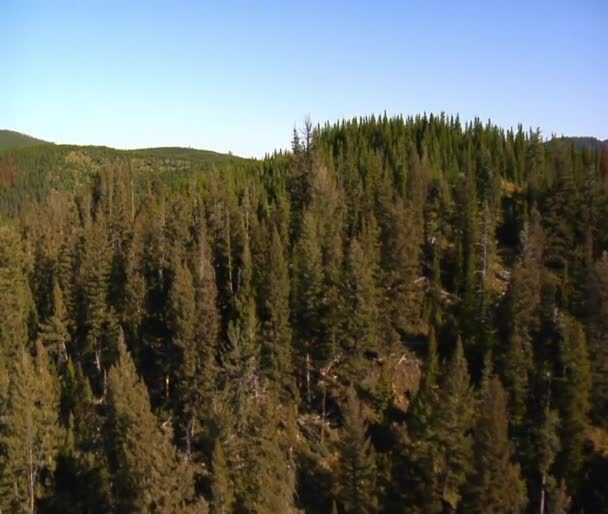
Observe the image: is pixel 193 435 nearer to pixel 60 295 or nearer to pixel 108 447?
pixel 108 447

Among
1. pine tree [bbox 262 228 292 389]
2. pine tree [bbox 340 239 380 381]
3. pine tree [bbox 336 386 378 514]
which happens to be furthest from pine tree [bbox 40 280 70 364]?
pine tree [bbox 336 386 378 514]

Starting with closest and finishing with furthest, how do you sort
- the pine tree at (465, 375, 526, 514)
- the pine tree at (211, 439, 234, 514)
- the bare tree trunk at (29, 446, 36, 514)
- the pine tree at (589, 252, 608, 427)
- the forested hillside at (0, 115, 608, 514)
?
the pine tree at (211, 439, 234, 514) → the pine tree at (465, 375, 526, 514) → the forested hillside at (0, 115, 608, 514) → the bare tree trunk at (29, 446, 36, 514) → the pine tree at (589, 252, 608, 427)

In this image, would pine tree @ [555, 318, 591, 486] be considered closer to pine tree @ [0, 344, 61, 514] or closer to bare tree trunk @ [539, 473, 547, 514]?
bare tree trunk @ [539, 473, 547, 514]

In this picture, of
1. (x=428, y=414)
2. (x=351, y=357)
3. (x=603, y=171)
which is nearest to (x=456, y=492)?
(x=428, y=414)

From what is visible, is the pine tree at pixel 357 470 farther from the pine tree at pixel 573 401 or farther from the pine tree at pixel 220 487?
the pine tree at pixel 573 401

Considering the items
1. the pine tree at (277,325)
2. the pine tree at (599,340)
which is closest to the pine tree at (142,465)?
the pine tree at (277,325)

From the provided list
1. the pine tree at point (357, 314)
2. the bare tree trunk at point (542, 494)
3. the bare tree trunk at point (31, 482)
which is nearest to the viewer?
the bare tree trunk at point (31, 482)
